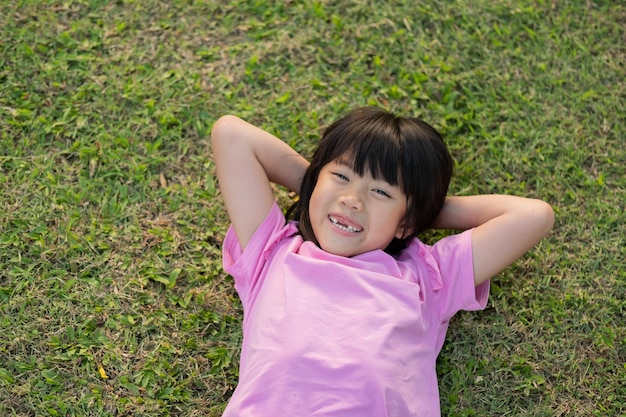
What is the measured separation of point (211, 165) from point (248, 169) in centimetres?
50

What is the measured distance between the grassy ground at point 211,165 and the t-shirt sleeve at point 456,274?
30cm

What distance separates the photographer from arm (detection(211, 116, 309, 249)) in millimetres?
2848

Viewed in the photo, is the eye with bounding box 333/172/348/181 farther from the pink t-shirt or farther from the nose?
the pink t-shirt

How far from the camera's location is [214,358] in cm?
299

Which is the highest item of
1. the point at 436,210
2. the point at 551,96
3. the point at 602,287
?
the point at 551,96

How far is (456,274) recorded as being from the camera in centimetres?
280

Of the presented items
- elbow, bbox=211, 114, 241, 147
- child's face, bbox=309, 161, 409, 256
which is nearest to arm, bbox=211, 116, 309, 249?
elbow, bbox=211, 114, 241, 147

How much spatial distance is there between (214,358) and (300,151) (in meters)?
1.02

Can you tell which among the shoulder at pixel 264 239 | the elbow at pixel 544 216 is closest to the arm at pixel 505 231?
the elbow at pixel 544 216

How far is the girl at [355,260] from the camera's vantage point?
2537 mm

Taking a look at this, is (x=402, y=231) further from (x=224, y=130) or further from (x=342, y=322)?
(x=224, y=130)

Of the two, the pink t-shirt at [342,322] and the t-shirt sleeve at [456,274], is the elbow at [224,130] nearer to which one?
the pink t-shirt at [342,322]

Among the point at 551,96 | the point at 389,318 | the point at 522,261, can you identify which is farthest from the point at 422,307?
the point at 551,96

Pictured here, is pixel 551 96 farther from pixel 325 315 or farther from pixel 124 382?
pixel 124 382
